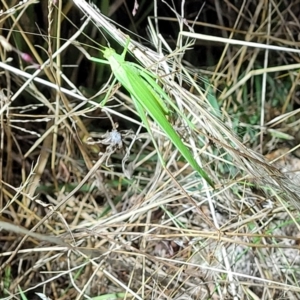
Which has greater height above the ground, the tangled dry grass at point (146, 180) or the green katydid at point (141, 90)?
the green katydid at point (141, 90)

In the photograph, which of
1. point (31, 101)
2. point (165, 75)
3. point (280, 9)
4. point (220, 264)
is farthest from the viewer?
point (280, 9)

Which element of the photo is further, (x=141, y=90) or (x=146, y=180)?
(x=146, y=180)

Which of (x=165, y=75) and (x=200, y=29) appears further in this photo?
(x=200, y=29)

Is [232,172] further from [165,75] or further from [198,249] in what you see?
[165,75]

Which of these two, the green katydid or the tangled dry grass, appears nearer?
the green katydid

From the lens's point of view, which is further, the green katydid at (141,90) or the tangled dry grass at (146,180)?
the tangled dry grass at (146,180)

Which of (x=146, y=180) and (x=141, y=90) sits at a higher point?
(x=141, y=90)

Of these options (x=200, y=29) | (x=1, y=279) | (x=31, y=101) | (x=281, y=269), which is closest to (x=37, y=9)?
(x=31, y=101)

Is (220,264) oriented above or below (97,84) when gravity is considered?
below
